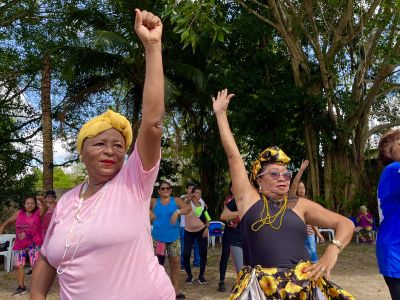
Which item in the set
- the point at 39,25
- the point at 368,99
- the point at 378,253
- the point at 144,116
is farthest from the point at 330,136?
the point at 144,116

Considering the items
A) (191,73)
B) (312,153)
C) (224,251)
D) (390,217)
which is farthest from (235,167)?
(312,153)

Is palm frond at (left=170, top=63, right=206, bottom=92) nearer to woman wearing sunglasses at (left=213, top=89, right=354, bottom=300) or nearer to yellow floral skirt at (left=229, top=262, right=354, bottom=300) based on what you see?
woman wearing sunglasses at (left=213, top=89, right=354, bottom=300)

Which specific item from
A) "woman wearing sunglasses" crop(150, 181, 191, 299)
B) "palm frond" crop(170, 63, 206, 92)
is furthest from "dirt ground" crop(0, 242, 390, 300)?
"palm frond" crop(170, 63, 206, 92)

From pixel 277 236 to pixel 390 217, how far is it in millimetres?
902

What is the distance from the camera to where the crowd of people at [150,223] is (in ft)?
6.08

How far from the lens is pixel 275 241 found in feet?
9.77

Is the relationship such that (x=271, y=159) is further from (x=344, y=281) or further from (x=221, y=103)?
(x=344, y=281)

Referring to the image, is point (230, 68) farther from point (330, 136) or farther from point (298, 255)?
point (298, 255)

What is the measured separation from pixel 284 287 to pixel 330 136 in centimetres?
1277

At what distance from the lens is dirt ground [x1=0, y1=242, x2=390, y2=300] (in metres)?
7.46

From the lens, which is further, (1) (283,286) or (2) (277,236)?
(2) (277,236)

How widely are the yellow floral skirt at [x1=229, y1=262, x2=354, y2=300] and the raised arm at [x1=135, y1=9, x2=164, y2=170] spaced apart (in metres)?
1.26

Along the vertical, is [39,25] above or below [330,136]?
above

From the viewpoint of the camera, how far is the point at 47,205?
8812 mm
